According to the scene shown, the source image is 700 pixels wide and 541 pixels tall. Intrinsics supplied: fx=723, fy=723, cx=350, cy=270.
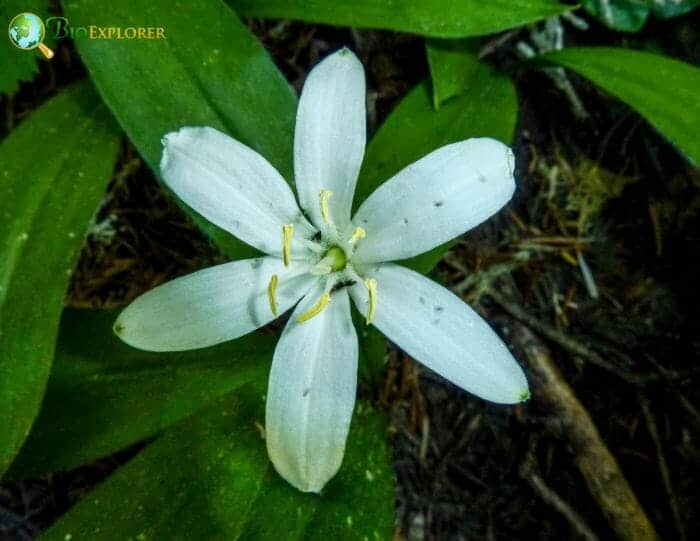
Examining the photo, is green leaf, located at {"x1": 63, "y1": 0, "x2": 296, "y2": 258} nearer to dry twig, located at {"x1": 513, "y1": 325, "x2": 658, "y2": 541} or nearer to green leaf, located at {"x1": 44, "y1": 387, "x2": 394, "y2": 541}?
green leaf, located at {"x1": 44, "y1": 387, "x2": 394, "y2": 541}

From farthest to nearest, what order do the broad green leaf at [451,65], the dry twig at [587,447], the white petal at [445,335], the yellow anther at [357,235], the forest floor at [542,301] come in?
1. the forest floor at [542,301]
2. the dry twig at [587,447]
3. the broad green leaf at [451,65]
4. the yellow anther at [357,235]
5. the white petal at [445,335]

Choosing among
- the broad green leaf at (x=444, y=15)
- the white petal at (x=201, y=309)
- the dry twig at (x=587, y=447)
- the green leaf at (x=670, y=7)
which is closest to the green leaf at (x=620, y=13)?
the green leaf at (x=670, y=7)

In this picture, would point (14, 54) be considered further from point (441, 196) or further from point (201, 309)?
point (441, 196)

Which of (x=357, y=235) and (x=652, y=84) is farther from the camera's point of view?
(x=652, y=84)

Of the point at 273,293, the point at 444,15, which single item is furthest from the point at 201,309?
the point at 444,15

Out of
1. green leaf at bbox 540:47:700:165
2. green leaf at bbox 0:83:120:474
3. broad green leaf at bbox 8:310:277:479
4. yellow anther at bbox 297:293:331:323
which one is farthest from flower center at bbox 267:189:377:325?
green leaf at bbox 540:47:700:165

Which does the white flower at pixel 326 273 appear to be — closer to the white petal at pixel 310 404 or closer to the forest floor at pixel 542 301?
the white petal at pixel 310 404
